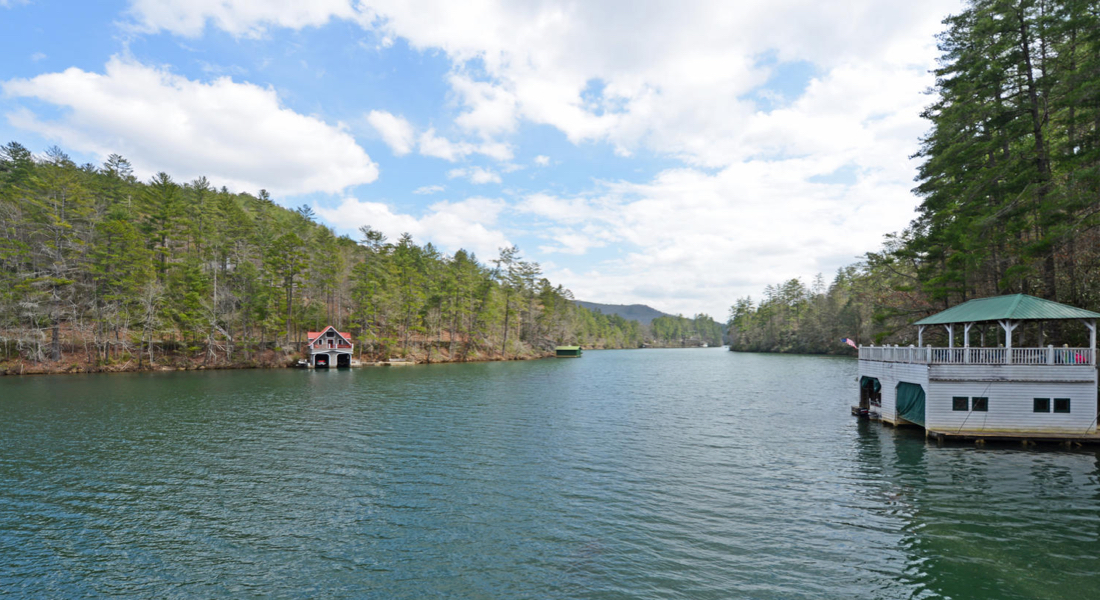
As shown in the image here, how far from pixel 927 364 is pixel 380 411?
1162 inches

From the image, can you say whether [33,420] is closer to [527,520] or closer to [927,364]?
[527,520]

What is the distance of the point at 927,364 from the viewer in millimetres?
20344

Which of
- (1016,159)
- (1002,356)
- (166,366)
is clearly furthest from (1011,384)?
(166,366)

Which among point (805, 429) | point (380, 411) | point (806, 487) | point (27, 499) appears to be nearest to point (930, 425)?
point (805, 429)

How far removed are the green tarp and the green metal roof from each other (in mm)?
3678

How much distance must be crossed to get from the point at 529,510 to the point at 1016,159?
30237 millimetres

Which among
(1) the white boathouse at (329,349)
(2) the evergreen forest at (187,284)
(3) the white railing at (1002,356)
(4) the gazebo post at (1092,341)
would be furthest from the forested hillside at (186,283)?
(4) the gazebo post at (1092,341)

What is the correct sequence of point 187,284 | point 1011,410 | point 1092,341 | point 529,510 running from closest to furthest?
point 529,510, point 1092,341, point 1011,410, point 187,284

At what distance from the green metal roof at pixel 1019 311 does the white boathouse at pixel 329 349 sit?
62.9 metres

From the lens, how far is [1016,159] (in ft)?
77.3

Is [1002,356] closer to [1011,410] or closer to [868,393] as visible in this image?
[1011,410]

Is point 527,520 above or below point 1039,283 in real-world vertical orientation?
below

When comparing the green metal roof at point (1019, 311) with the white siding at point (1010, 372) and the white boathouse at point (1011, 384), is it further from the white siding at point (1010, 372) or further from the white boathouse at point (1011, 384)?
the white siding at point (1010, 372)

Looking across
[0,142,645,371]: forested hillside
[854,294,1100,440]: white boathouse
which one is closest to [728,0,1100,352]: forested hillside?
[854,294,1100,440]: white boathouse
